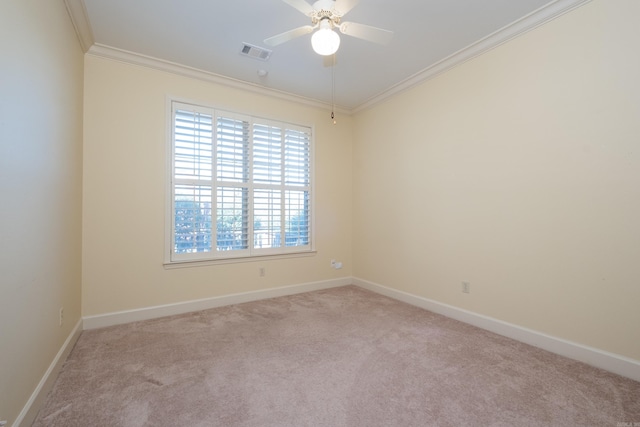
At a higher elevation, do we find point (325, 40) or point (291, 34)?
point (291, 34)

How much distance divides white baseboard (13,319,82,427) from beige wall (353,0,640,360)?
342 cm

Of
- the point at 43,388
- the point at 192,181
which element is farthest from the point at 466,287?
the point at 43,388

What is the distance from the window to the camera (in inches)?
128

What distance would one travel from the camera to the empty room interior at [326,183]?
1727 millimetres

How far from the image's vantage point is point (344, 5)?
1.89 metres

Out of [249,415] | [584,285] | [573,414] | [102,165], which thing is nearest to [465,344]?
[573,414]

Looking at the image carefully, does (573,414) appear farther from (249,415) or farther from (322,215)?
(322,215)

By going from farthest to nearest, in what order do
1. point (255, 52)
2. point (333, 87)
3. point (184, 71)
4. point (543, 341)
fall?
1. point (333, 87)
2. point (184, 71)
3. point (255, 52)
4. point (543, 341)

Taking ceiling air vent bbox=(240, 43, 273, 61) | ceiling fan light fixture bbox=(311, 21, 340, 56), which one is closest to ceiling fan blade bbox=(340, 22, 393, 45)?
ceiling fan light fixture bbox=(311, 21, 340, 56)

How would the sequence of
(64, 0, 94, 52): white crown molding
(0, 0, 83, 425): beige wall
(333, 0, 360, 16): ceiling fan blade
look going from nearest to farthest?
(0, 0, 83, 425): beige wall
(333, 0, 360, 16): ceiling fan blade
(64, 0, 94, 52): white crown molding

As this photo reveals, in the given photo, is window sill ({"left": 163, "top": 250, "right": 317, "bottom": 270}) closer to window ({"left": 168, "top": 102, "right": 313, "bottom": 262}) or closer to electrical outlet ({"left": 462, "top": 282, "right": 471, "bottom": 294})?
window ({"left": 168, "top": 102, "right": 313, "bottom": 262})

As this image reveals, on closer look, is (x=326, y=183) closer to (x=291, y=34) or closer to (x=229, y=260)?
(x=229, y=260)

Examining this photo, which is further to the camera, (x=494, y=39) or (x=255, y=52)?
(x=255, y=52)

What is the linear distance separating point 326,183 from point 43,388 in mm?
3565
